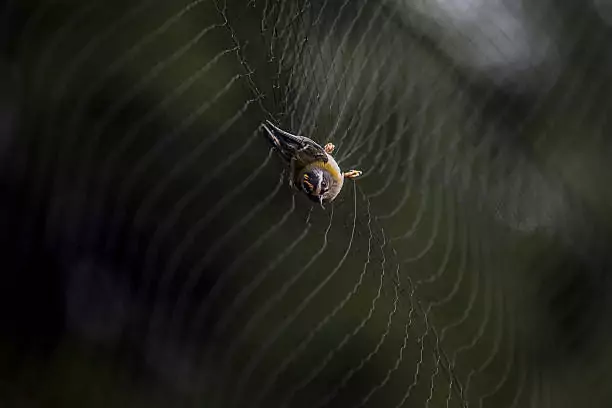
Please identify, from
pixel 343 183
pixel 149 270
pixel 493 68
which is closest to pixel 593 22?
pixel 493 68

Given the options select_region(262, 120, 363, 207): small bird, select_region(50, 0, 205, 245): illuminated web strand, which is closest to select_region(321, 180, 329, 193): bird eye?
select_region(262, 120, 363, 207): small bird

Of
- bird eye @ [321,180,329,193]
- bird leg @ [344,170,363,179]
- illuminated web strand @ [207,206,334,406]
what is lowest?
illuminated web strand @ [207,206,334,406]

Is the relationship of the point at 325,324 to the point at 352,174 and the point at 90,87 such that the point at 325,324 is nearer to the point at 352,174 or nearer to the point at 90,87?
the point at 352,174

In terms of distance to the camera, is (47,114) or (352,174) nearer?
(47,114)

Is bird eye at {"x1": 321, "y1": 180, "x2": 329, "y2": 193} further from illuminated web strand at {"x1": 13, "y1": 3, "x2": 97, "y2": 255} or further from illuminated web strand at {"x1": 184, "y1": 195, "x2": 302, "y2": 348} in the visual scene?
illuminated web strand at {"x1": 13, "y1": 3, "x2": 97, "y2": 255}

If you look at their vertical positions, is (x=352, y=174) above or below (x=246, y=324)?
above

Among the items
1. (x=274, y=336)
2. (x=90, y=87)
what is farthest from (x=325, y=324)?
(x=90, y=87)
